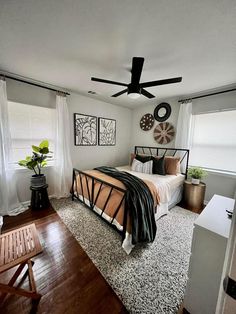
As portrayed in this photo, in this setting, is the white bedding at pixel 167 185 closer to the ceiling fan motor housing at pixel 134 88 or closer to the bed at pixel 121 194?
the bed at pixel 121 194

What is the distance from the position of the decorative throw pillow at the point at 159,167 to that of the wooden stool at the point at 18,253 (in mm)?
2421

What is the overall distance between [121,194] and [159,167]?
1.43 metres

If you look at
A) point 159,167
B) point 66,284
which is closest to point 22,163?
point 66,284

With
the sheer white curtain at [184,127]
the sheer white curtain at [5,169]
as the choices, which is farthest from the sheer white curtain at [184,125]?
the sheer white curtain at [5,169]

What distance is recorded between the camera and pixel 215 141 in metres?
2.92

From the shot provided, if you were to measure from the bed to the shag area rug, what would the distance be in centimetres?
14

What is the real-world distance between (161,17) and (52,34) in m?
1.14

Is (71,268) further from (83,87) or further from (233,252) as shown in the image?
(83,87)

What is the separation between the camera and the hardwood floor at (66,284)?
3.69ft

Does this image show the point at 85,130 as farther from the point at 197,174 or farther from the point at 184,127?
the point at 197,174

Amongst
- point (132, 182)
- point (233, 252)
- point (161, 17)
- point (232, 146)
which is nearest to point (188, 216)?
point (132, 182)

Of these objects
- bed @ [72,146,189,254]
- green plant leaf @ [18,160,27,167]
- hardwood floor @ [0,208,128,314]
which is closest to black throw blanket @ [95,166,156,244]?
bed @ [72,146,189,254]

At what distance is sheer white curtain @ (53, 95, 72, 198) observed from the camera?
2.91m

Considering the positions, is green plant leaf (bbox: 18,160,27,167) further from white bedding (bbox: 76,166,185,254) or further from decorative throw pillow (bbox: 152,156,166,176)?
decorative throw pillow (bbox: 152,156,166,176)
